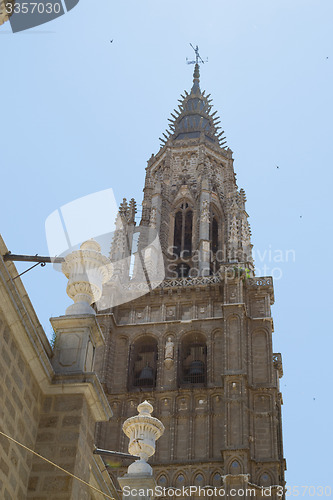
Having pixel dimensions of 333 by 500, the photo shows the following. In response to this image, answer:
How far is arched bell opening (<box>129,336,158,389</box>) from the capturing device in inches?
1337

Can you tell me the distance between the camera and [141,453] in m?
12.8

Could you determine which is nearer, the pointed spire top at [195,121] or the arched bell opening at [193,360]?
the arched bell opening at [193,360]

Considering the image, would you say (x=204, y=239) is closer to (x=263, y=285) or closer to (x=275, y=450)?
(x=263, y=285)

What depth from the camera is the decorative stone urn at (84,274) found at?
11.6 m

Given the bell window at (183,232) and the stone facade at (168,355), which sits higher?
the bell window at (183,232)

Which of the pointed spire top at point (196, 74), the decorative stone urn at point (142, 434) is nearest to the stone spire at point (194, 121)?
the pointed spire top at point (196, 74)

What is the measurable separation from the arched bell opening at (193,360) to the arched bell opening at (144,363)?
1.24 metres

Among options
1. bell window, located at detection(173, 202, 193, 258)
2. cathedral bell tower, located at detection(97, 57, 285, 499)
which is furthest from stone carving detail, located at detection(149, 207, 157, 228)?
bell window, located at detection(173, 202, 193, 258)

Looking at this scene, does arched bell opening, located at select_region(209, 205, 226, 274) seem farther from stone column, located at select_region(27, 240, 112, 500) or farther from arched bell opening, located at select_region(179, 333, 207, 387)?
stone column, located at select_region(27, 240, 112, 500)

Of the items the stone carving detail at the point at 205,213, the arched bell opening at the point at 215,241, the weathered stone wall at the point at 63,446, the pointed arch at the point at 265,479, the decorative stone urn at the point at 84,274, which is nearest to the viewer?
the weathered stone wall at the point at 63,446

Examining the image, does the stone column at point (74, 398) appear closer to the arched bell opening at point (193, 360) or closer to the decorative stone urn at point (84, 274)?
the decorative stone urn at point (84, 274)

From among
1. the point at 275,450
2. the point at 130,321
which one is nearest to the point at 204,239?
the point at 130,321

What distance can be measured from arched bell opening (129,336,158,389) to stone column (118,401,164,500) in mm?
20704

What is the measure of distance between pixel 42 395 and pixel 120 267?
2836cm
